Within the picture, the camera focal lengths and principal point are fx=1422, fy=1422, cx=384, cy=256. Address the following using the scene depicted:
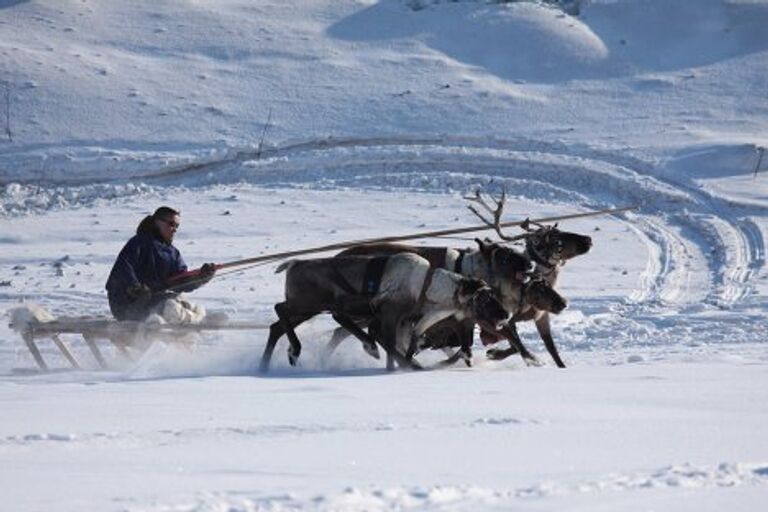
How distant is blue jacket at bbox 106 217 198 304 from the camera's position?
10.6 meters

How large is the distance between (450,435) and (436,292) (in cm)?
451

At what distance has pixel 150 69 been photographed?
28500mm

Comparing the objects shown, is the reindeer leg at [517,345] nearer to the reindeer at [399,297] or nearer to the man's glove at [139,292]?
the reindeer at [399,297]

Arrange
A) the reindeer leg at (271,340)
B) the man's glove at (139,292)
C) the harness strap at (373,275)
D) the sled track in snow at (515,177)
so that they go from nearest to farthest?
the harness strap at (373,275) → the reindeer leg at (271,340) → the man's glove at (139,292) → the sled track in snow at (515,177)

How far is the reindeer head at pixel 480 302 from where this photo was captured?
9.46 m

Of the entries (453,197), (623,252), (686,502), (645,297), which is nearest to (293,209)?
(453,197)

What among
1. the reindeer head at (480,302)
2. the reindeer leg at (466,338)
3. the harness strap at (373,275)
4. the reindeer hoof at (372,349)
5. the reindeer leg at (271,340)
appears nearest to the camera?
the reindeer head at (480,302)

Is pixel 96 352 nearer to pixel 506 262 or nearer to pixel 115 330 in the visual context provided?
pixel 115 330

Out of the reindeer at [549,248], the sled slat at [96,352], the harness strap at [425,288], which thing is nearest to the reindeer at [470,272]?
the harness strap at [425,288]

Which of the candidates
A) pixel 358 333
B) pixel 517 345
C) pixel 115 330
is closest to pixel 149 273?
pixel 115 330

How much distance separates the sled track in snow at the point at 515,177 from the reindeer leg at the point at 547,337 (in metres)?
7.07

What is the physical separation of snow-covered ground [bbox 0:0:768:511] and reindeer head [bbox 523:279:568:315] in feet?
1.60

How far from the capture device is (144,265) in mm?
10727

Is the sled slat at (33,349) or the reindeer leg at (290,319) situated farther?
the sled slat at (33,349)
